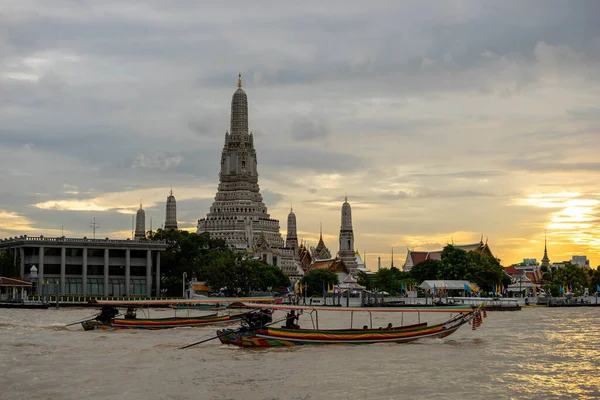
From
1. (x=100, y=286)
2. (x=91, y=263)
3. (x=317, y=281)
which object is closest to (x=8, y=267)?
(x=91, y=263)

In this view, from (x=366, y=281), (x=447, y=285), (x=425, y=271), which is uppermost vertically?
(x=425, y=271)

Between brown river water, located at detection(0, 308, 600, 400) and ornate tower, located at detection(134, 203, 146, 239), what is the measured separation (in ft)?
457

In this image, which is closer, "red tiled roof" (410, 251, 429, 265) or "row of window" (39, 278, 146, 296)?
"row of window" (39, 278, 146, 296)

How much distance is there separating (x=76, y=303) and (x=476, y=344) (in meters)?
63.9

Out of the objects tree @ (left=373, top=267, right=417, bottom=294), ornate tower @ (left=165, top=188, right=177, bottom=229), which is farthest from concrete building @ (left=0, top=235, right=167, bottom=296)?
ornate tower @ (left=165, top=188, right=177, bottom=229)

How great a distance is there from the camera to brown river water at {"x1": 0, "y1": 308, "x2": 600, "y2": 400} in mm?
32375

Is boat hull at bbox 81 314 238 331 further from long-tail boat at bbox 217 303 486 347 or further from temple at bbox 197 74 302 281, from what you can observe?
temple at bbox 197 74 302 281

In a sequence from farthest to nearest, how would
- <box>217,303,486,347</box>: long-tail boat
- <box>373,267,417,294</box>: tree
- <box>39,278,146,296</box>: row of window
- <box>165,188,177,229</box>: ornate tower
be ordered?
<box>165,188,177,229</box>: ornate tower → <box>373,267,417,294</box>: tree → <box>39,278,146,296</box>: row of window → <box>217,303,486,347</box>: long-tail boat

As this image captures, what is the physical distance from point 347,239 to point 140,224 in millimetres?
45620

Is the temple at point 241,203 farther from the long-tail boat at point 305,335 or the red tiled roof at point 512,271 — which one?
the long-tail boat at point 305,335

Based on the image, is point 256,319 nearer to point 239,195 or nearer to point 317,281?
point 317,281

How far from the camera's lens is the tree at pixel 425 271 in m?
135

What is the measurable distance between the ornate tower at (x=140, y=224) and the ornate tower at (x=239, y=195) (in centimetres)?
2463

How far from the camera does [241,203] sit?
169500 millimetres
